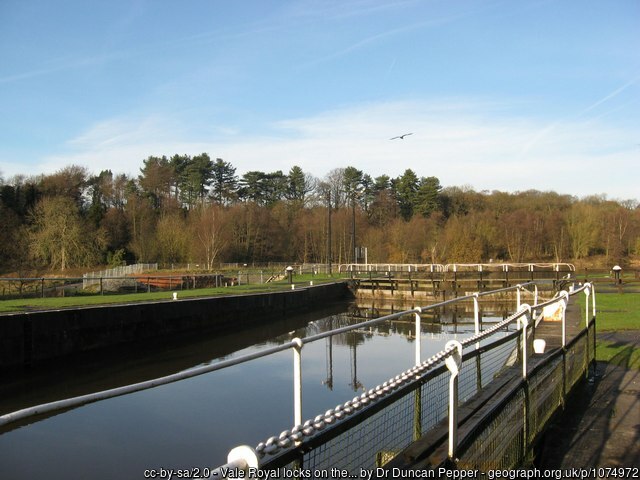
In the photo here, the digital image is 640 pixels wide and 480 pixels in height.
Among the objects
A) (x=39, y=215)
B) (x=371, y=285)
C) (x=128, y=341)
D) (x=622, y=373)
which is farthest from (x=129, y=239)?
(x=622, y=373)

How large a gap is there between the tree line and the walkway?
1661 inches

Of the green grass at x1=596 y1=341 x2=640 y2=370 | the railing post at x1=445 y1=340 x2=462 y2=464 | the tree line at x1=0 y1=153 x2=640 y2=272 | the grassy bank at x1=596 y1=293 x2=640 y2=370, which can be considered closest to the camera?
the railing post at x1=445 y1=340 x2=462 y2=464

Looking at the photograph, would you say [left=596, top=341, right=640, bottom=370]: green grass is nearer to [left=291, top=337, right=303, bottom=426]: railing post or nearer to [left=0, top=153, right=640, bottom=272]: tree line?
[left=291, top=337, right=303, bottom=426]: railing post

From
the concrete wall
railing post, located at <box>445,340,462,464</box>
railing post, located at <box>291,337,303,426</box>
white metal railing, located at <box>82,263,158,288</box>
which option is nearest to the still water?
the concrete wall

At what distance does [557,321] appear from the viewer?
9078mm

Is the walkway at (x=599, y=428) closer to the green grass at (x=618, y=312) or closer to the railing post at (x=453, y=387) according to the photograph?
the railing post at (x=453, y=387)

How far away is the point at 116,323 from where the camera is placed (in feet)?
59.2

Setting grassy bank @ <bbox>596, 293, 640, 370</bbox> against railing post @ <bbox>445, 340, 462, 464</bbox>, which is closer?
railing post @ <bbox>445, 340, 462, 464</bbox>

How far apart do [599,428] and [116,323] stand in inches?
607

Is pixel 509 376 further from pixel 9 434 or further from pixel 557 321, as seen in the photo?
pixel 9 434

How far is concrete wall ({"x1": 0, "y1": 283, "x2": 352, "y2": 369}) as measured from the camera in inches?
576

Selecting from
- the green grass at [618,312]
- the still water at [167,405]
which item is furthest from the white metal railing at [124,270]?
the green grass at [618,312]

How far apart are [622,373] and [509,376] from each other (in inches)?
157

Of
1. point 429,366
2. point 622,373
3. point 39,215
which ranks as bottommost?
point 622,373
